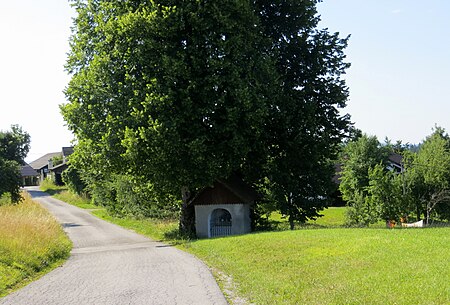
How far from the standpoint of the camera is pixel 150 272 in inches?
589

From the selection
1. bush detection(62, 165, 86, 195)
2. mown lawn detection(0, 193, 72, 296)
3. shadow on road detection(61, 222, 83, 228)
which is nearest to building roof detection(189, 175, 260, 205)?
mown lawn detection(0, 193, 72, 296)

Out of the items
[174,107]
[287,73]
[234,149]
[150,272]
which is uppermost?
[287,73]

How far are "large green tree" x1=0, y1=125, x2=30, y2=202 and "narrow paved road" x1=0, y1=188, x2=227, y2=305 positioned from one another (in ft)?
52.1

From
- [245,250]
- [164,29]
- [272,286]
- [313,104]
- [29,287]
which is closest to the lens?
[272,286]

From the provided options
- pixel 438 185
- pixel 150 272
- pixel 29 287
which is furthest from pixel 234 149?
pixel 438 185

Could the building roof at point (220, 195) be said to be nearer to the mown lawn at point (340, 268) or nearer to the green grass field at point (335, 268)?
the green grass field at point (335, 268)

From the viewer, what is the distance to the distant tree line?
40.7 metres

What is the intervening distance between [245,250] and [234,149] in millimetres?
7463

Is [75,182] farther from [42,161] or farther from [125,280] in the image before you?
[42,161]

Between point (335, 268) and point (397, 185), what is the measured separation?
3205 cm

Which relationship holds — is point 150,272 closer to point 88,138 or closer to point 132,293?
point 132,293

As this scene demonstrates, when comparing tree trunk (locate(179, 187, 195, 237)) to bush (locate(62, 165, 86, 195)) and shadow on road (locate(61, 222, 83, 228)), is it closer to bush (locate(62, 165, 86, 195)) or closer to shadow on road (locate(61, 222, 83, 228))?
shadow on road (locate(61, 222, 83, 228))

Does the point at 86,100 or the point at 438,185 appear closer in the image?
the point at 86,100

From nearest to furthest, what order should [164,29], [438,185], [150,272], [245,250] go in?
[150,272], [245,250], [164,29], [438,185]
